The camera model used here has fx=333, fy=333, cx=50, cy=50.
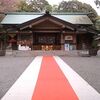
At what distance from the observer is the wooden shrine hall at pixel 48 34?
117ft

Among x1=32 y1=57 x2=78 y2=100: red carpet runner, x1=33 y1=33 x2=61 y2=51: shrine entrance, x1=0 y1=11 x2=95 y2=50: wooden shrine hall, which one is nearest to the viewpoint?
x1=32 y1=57 x2=78 y2=100: red carpet runner

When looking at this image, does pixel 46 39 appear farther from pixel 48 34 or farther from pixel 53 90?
pixel 53 90

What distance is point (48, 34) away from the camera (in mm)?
38406

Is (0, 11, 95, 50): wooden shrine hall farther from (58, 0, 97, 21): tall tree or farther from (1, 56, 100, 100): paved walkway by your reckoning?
(58, 0, 97, 21): tall tree

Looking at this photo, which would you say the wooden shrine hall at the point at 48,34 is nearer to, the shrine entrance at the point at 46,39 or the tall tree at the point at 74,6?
the shrine entrance at the point at 46,39

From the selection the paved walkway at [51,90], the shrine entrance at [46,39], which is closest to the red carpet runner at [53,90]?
the paved walkway at [51,90]

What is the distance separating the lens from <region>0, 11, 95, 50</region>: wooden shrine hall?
3575 centimetres

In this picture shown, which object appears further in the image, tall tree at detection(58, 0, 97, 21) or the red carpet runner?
tall tree at detection(58, 0, 97, 21)

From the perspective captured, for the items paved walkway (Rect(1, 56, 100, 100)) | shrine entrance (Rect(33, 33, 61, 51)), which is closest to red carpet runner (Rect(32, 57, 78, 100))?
paved walkway (Rect(1, 56, 100, 100))

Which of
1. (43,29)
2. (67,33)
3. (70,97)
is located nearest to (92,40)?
(67,33)

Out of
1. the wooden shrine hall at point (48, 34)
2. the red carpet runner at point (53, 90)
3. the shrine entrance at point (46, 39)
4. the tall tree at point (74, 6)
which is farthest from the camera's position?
the tall tree at point (74, 6)

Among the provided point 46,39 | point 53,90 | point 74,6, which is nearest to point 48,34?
point 46,39

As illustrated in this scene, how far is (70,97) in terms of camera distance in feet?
30.3

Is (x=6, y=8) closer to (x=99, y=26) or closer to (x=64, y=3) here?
(x=99, y=26)
